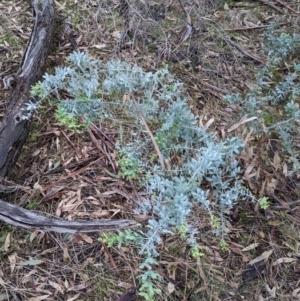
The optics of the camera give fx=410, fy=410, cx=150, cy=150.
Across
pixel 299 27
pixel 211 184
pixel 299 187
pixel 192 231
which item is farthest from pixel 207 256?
pixel 299 27

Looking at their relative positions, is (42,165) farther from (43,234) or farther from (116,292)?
(116,292)

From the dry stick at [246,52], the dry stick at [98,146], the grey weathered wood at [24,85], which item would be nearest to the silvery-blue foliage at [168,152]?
the dry stick at [98,146]

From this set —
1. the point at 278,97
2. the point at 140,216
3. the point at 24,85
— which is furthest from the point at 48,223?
the point at 278,97

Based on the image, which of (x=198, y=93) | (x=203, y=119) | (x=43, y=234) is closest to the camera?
(x=43, y=234)

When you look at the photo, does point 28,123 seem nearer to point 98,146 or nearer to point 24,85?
point 24,85

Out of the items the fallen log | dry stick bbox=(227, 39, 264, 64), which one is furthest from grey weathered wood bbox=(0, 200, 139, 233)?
dry stick bbox=(227, 39, 264, 64)

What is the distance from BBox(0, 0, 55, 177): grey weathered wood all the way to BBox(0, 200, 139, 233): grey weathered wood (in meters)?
0.28

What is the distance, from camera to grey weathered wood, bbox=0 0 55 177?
1.98m

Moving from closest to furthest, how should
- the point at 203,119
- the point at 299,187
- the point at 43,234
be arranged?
the point at 43,234
the point at 299,187
the point at 203,119

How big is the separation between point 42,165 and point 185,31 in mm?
1355

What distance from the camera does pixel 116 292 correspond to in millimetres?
1683

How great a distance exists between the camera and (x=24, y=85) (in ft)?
7.18

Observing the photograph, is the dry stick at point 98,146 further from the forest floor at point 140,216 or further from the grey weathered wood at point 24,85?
the grey weathered wood at point 24,85

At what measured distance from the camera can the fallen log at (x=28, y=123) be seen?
5.54 feet
